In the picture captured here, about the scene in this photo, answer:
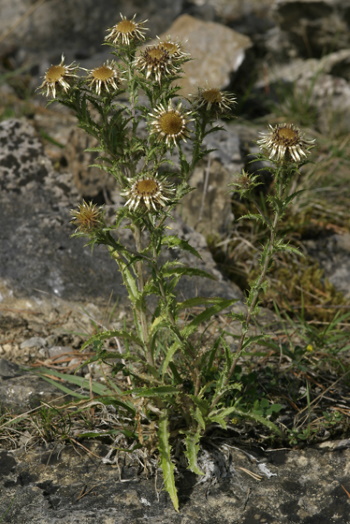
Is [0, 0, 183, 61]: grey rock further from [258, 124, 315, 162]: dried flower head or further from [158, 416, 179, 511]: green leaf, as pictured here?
[158, 416, 179, 511]: green leaf

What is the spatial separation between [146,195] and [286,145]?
53cm

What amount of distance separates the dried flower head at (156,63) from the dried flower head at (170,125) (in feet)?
0.47

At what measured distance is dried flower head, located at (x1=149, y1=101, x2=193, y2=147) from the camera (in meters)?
2.37

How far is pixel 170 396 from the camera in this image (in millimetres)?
2721

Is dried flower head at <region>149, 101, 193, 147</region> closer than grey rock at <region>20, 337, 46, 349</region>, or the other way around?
dried flower head at <region>149, 101, 193, 147</region>

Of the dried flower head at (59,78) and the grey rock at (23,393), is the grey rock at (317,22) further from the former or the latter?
the grey rock at (23,393)

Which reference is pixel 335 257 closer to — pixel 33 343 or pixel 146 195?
pixel 33 343

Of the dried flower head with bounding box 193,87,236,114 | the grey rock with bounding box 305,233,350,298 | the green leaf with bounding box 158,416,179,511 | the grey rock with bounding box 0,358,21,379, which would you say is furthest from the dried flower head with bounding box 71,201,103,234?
the grey rock with bounding box 305,233,350,298

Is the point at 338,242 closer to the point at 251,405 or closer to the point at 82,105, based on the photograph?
the point at 251,405

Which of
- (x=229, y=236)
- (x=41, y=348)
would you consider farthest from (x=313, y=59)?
(x=41, y=348)

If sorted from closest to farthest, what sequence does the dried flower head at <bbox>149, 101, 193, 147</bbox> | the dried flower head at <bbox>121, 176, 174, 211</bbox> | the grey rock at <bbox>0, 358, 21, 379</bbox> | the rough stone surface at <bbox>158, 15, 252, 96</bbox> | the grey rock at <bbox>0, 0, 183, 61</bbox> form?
the dried flower head at <bbox>121, 176, 174, 211</bbox> → the dried flower head at <bbox>149, 101, 193, 147</bbox> → the grey rock at <bbox>0, 358, 21, 379</bbox> → the rough stone surface at <bbox>158, 15, 252, 96</bbox> → the grey rock at <bbox>0, 0, 183, 61</bbox>

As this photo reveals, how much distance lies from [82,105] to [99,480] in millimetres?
1577

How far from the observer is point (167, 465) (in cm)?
257

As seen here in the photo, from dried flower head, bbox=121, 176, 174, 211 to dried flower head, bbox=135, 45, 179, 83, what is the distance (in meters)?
0.45
